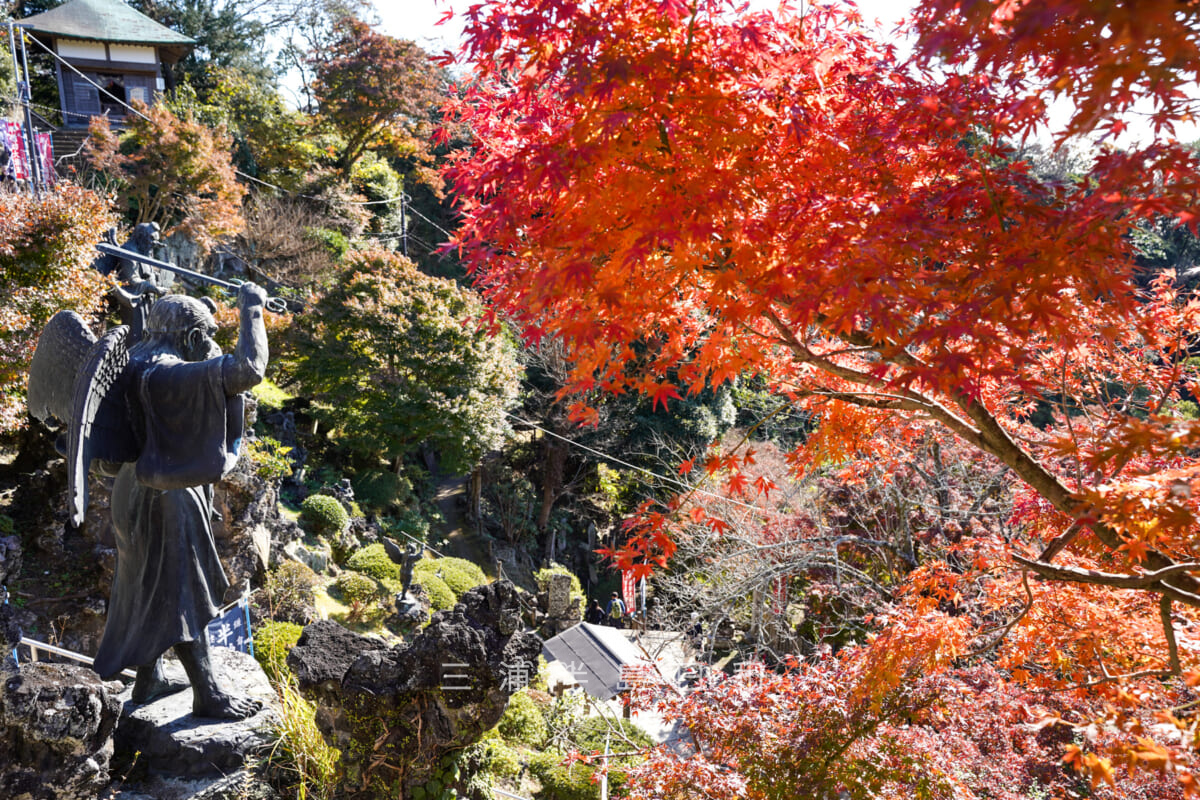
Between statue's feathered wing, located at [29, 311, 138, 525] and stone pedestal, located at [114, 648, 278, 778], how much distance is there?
133 centimetres

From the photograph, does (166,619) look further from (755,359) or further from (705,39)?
(705,39)

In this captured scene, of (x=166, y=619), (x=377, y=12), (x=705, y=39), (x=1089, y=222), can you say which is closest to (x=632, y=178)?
(x=705, y=39)

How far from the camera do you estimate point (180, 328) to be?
416 centimetres

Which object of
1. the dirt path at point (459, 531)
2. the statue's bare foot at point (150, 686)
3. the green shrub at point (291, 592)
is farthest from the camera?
the dirt path at point (459, 531)

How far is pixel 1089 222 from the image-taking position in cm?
195

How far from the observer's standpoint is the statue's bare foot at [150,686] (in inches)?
171

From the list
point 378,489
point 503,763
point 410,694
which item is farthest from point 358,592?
point 410,694

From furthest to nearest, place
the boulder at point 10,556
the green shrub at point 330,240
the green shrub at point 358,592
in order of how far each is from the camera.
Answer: the green shrub at point 330,240 → the green shrub at point 358,592 → the boulder at point 10,556

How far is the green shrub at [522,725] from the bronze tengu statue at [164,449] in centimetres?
318

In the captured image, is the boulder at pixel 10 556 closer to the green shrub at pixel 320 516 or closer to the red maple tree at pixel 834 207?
the green shrub at pixel 320 516

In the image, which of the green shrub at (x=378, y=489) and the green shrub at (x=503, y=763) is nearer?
the green shrub at (x=503, y=763)

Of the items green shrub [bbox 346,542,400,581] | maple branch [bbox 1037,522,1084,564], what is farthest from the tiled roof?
maple branch [bbox 1037,522,1084,564]

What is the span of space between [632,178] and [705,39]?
0.56m

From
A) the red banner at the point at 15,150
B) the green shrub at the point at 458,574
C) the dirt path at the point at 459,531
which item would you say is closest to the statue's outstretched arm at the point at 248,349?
the green shrub at the point at 458,574
